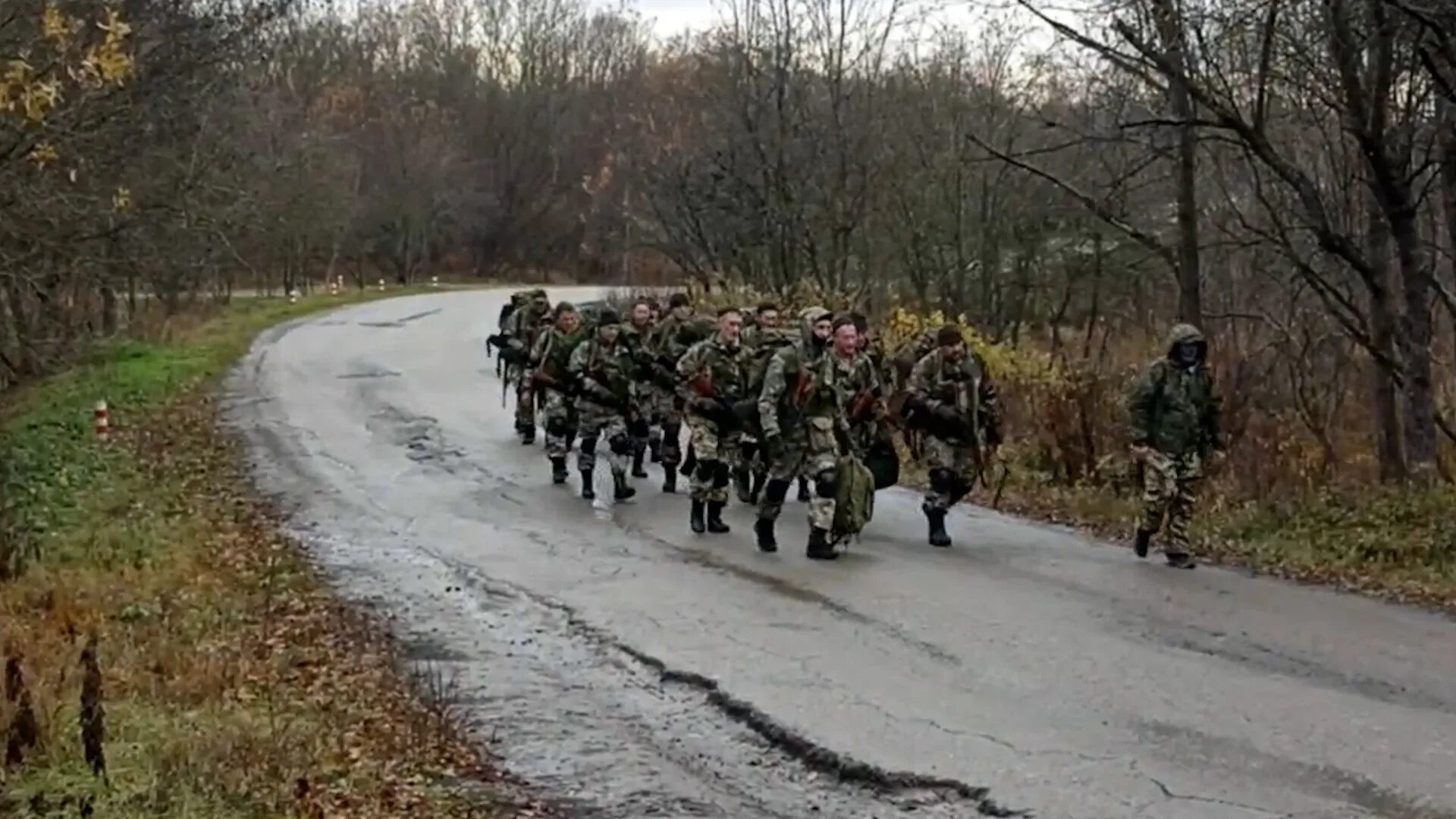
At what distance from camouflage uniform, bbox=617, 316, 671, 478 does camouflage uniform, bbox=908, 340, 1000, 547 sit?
13.4 feet

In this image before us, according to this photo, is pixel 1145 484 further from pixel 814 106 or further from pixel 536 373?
pixel 814 106

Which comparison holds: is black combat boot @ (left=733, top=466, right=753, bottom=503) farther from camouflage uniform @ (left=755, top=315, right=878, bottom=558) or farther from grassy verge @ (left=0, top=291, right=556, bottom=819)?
grassy verge @ (left=0, top=291, right=556, bottom=819)

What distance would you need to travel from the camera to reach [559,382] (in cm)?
1712

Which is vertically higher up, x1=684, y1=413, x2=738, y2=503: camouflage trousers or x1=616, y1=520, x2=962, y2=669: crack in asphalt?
x1=684, y1=413, x2=738, y2=503: camouflage trousers

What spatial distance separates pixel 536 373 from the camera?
56.5 feet

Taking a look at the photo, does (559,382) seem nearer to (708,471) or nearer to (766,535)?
(708,471)

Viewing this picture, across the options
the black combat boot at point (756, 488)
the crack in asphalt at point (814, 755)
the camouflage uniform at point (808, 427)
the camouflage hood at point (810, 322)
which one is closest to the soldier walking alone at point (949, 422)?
the camouflage uniform at point (808, 427)

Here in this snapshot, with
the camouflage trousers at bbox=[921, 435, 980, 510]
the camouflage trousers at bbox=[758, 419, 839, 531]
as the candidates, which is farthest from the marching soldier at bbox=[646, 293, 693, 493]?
the camouflage trousers at bbox=[921, 435, 980, 510]

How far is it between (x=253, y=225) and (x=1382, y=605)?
15.6 m

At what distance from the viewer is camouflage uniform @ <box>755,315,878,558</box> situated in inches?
515

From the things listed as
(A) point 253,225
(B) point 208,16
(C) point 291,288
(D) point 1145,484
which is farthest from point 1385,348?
(C) point 291,288

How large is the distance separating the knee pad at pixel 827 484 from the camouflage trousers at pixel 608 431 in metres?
3.70

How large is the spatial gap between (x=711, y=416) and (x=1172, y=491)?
147 inches

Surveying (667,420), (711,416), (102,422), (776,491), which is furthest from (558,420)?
(102,422)
